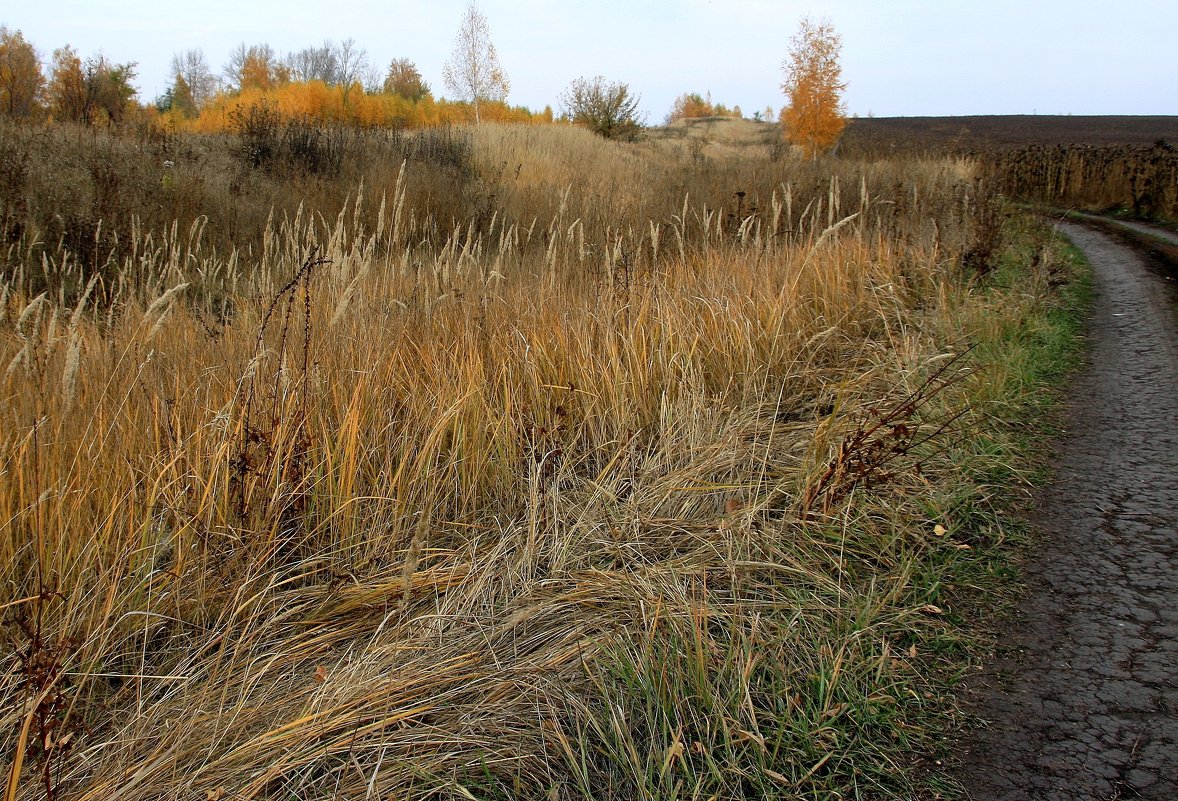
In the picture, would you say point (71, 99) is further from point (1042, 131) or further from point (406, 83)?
point (1042, 131)

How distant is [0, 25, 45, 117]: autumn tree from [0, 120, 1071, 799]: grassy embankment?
Result: 20.0 metres

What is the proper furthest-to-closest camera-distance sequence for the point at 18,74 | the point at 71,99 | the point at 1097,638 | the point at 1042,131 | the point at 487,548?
1. the point at 1042,131
2. the point at 18,74
3. the point at 71,99
4. the point at 487,548
5. the point at 1097,638

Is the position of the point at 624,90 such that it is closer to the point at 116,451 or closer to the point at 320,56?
the point at 116,451

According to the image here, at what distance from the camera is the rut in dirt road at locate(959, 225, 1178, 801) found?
179 centimetres

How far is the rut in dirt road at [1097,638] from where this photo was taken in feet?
5.88

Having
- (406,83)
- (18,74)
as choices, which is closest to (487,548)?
(18,74)

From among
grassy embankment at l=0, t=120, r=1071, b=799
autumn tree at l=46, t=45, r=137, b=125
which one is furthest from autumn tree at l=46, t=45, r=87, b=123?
grassy embankment at l=0, t=120, r=1071, b=799

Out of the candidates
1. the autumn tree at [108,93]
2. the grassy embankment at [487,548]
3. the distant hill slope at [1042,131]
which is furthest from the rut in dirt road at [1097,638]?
the distant hill slope at [1042,131]

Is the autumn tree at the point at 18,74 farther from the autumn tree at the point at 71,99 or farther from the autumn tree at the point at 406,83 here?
the autumn tree at the point at 406,83

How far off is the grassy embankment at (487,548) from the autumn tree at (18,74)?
20.0 m

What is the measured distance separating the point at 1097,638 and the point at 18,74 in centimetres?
3011

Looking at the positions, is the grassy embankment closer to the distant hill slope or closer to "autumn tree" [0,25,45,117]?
"autumn tree" [0,25,45,117]

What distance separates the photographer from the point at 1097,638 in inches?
89.9

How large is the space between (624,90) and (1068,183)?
65.0 feet
